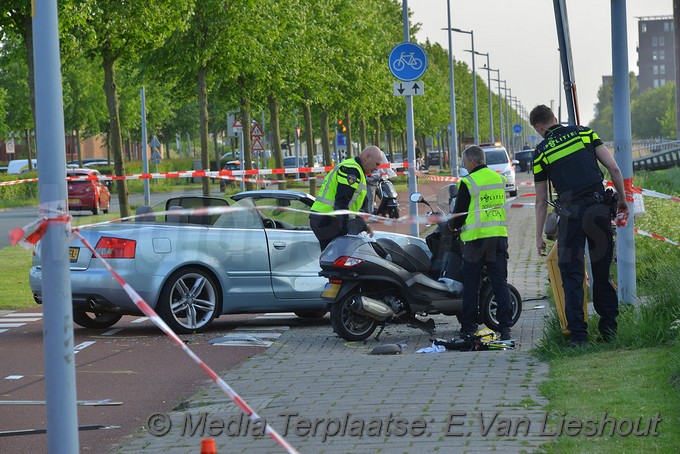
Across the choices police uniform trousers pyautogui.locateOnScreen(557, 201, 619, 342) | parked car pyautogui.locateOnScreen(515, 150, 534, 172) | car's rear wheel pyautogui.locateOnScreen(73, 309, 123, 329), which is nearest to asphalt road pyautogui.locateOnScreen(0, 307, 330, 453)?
car's rear wheel pyautogui.locateOnScreen(73, 309, 123, 329)

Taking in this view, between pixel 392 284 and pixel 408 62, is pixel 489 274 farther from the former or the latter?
pixel 408 62

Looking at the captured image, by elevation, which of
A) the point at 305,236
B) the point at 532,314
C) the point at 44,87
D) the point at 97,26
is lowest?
the point at 532,314

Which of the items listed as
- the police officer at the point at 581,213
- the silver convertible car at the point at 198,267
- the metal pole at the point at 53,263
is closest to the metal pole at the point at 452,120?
the silver convertible car at the point at 198,267

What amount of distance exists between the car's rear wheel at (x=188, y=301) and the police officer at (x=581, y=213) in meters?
3.96

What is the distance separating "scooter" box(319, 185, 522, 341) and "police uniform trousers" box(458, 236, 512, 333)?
21cm

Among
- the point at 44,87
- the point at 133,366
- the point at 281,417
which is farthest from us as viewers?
the point at 133,366

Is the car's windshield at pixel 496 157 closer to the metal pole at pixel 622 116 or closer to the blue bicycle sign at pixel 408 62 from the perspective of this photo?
the blue bicycle sign at pixel 408 62

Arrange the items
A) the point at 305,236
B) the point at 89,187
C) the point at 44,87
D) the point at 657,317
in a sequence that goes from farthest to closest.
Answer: the point at 89,187 → the point at 305,236 → the point at 657,317 → the point at 44,87

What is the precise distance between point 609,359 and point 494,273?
7.80 feet

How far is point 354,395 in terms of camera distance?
733cm

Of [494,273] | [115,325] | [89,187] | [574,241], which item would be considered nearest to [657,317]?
[574,241]

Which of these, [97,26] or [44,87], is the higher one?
[97,26]

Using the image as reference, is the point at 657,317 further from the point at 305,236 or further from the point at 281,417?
the point at 305,236

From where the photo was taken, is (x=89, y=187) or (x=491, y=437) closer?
(x=491, y=437)
